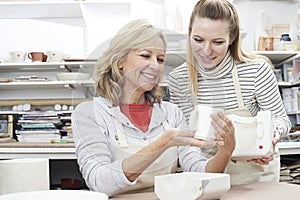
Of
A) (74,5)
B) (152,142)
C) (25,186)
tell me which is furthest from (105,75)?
(74,5)

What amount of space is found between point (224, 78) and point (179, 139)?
0.24 m

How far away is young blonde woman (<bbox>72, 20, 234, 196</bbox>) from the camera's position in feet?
2.87

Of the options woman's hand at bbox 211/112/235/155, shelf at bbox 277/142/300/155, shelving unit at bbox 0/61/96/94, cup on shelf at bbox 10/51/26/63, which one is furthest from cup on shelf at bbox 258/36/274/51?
woman's hand at bbox 211/112/235/155

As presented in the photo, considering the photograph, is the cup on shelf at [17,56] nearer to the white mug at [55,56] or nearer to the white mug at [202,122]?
the white mug at [55,56]

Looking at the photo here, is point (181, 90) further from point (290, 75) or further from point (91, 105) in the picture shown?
point (290, 75)

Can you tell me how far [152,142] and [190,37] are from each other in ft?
0.84

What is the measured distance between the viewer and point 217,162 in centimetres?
119

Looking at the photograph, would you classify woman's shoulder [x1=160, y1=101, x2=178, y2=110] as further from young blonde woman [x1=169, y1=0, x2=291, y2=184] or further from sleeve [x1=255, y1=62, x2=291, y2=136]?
sleeve [x1=255, y1=62, x2=291, y2=136]

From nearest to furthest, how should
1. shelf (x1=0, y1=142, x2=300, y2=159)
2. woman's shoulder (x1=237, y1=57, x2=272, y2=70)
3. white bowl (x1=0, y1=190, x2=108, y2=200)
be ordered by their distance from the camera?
white bowl (x1=0, y1=190, x2=108, y2=200) → woman's shoulder (x1=237, y1=57, x2=272, y2=70) → shelf (x1=0, y1=142, x2=300, y2=159)

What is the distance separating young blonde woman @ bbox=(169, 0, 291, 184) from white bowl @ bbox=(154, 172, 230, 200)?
13 cm

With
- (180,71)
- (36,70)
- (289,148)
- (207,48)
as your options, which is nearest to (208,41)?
(207,48)

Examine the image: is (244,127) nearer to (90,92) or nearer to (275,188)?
(275,188)

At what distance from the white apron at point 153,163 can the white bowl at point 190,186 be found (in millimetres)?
29

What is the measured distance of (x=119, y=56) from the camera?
0.89 m
